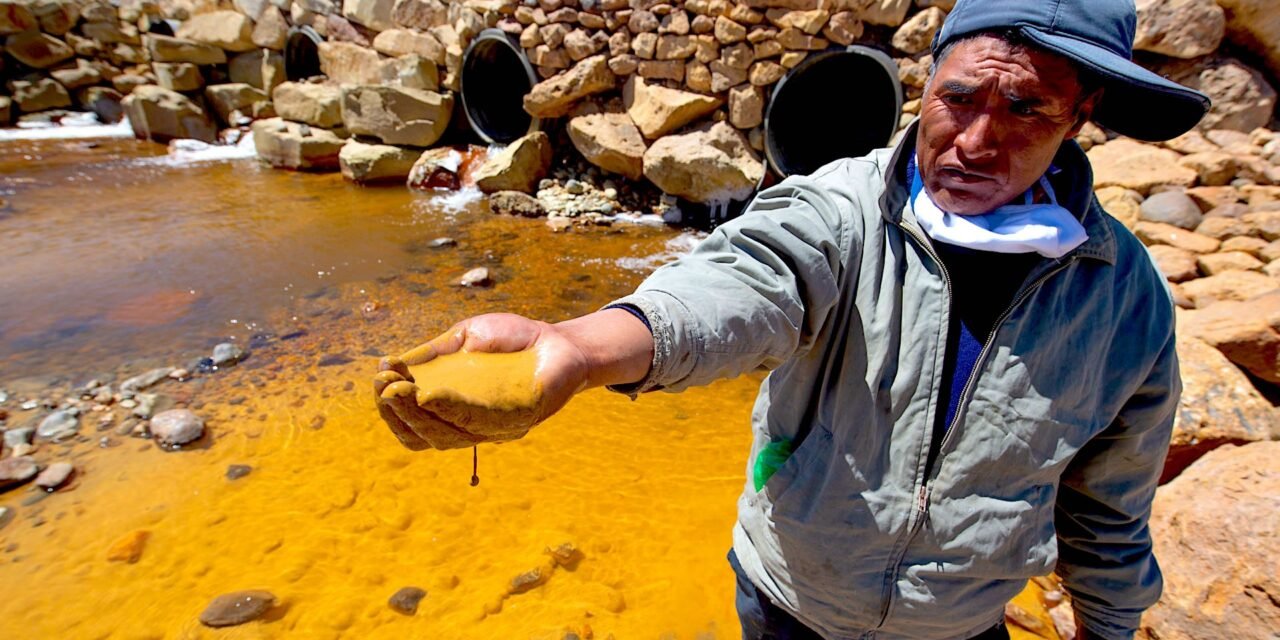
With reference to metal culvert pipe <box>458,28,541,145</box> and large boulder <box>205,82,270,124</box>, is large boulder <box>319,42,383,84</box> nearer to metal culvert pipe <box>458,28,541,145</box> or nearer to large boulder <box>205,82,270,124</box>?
large boulder <box>205,82,270,124</box>

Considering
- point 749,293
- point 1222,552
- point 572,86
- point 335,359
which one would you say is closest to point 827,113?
point 572,86

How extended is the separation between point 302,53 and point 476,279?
11338 millimetres

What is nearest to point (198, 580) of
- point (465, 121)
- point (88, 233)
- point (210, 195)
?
point (88, 233)

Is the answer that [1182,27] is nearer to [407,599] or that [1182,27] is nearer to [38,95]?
[407,599]

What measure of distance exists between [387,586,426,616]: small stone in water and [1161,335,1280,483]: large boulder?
3501mm

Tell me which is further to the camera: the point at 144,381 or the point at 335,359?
the point at 335,359

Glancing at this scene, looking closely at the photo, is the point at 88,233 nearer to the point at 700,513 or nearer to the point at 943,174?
the point at 700,513

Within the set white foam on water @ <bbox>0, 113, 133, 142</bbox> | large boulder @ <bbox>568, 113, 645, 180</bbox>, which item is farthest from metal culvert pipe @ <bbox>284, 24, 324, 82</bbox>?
large boulder @ <bbox>568, 113, 645, 180</bbox>

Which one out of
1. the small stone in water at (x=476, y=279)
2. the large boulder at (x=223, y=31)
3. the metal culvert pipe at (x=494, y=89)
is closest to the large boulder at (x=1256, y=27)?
the small stone in water at (x=476, y=279)

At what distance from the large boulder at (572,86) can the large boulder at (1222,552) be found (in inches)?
328

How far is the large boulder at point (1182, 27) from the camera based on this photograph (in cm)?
604

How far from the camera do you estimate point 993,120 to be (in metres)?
1.14

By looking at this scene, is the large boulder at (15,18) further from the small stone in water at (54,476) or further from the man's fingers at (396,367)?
the man's fingers at (396,367)

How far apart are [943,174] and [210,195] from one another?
11.1m
